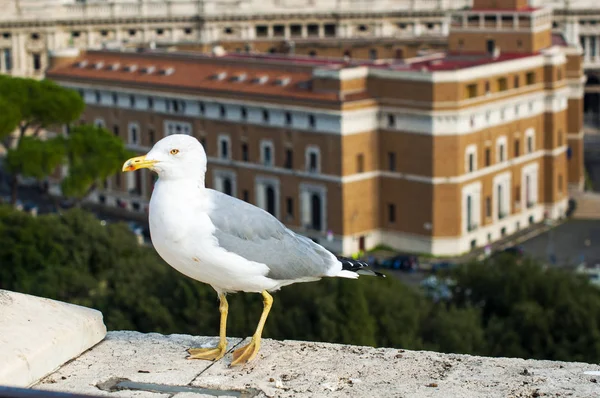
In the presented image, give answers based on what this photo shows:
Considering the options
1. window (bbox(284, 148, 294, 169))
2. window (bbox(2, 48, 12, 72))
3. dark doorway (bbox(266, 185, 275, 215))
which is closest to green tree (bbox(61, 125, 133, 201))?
dark doorway (bbox(266, 185, 275, 215))

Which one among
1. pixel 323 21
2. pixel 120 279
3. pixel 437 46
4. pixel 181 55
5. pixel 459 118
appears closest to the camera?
pixel 120 279

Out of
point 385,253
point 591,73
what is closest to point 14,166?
point 385,253

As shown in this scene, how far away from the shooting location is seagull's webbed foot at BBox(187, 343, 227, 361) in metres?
10.4

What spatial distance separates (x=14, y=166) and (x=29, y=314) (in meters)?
48.4

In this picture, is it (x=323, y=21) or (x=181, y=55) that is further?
(x=323, y=21)

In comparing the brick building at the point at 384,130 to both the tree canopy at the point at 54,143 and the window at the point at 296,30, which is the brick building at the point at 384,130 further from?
the window at the point at 296,30

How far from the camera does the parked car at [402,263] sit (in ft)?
176

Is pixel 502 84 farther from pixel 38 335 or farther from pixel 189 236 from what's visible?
pixel 38 335

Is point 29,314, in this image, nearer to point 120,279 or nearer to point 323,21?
point 120,279

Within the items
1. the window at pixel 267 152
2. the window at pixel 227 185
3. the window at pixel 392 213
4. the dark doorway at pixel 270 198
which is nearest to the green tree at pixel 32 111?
the window at pixel 227 185

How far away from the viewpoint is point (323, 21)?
3580 inches

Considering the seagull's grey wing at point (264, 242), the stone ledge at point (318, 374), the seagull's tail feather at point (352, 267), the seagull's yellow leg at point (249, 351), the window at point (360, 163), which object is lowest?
the window at point (360, 163)

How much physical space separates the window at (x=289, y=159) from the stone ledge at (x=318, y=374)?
4662 centimetres

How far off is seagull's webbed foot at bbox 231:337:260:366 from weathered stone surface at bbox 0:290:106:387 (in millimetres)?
1004
